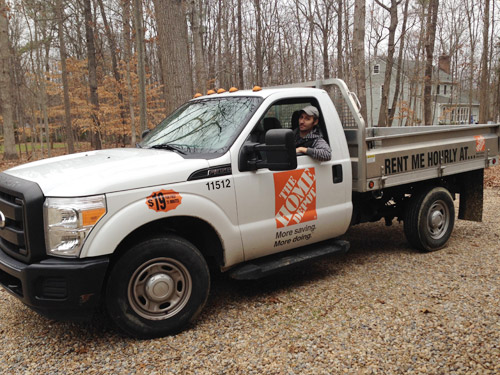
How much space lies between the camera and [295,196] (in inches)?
170

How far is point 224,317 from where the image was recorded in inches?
156

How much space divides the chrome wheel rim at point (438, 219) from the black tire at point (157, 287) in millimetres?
3384

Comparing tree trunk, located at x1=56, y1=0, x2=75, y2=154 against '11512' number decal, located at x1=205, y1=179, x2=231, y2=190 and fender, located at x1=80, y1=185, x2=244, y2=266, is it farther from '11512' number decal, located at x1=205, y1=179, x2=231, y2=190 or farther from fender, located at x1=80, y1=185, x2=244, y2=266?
fender, located at x1=80, y1=185, x2=244, y2=266

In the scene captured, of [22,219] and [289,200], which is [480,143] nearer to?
[289,200]

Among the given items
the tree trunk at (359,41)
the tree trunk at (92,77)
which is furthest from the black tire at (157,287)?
the tree trunk at (92,77)

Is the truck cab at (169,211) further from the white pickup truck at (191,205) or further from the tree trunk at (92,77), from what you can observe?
the tree trunk at (92,77)

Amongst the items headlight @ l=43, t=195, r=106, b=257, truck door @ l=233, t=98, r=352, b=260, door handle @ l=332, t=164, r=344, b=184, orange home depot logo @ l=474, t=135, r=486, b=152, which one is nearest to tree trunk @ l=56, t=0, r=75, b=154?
truck door @ l=233, t=98, r=352, b=260

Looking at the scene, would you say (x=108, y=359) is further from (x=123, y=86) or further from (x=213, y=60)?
(x=213, y=60)

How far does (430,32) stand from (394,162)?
52.9ft

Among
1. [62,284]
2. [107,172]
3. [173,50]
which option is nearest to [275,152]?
[107,172]

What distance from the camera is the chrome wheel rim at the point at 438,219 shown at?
5727mm

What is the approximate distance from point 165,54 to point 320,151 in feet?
16.1

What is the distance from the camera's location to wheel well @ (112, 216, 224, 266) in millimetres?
3535

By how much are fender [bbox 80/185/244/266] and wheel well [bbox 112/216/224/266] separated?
0.10 metres
